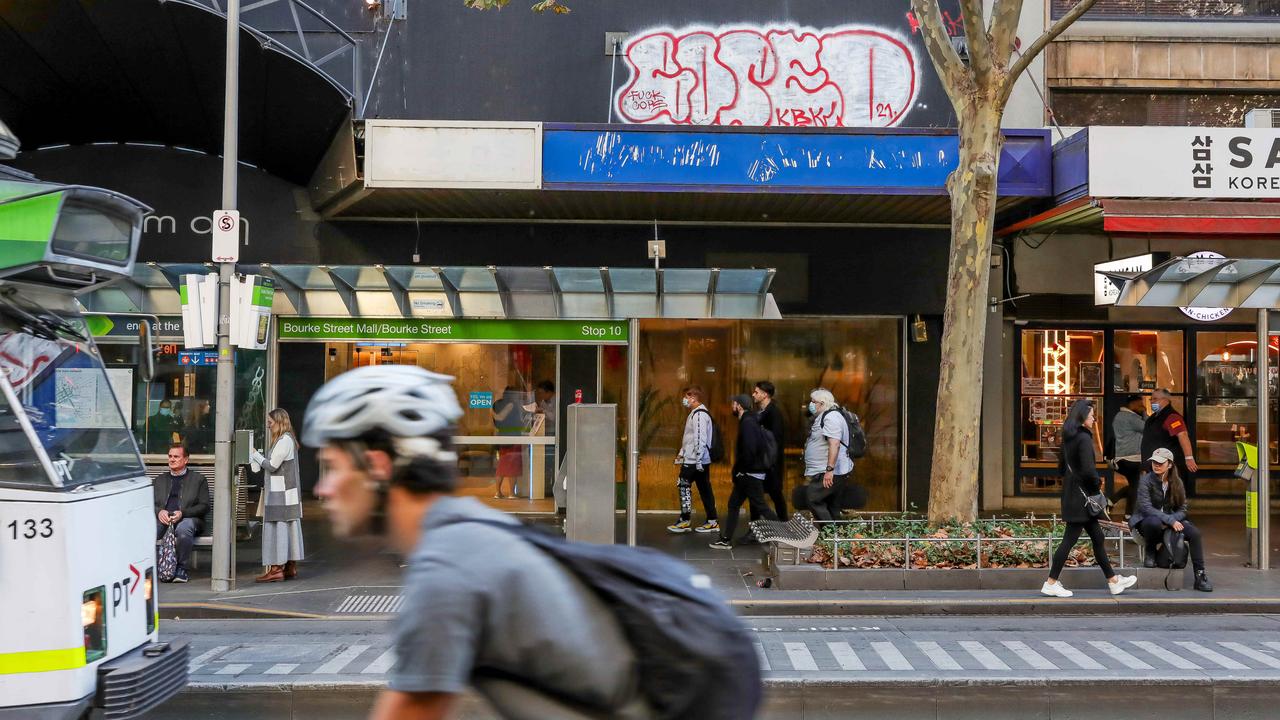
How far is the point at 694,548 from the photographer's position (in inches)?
497

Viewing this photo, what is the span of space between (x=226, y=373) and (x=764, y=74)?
8.15 meters

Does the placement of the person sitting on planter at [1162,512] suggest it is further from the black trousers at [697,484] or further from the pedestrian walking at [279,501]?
the pedestrian walking at [279,501]

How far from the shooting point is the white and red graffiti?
46.8ft

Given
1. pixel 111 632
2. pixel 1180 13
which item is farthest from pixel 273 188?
pixel 1180 13

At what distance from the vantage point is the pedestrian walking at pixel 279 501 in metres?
10.5

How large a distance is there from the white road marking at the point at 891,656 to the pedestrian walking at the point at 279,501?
598cm

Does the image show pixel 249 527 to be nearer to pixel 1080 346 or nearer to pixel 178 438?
pixel 178 438

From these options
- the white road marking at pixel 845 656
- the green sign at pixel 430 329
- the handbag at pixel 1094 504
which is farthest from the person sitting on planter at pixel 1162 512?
the green sign at pixel 430 329

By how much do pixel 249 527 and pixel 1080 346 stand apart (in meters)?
12.2

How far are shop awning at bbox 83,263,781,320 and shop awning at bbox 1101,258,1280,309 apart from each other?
4.11 m

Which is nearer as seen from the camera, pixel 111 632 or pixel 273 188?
pixel 111 632

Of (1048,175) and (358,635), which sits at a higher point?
(1048,175)

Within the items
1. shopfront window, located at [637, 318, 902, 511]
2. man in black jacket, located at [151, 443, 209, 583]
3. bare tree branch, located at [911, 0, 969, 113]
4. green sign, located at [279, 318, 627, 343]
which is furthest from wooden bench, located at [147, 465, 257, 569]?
bare tree branch, located at [911, 0, 969, 113]

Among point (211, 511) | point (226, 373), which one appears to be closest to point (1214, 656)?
point (226, 373)
